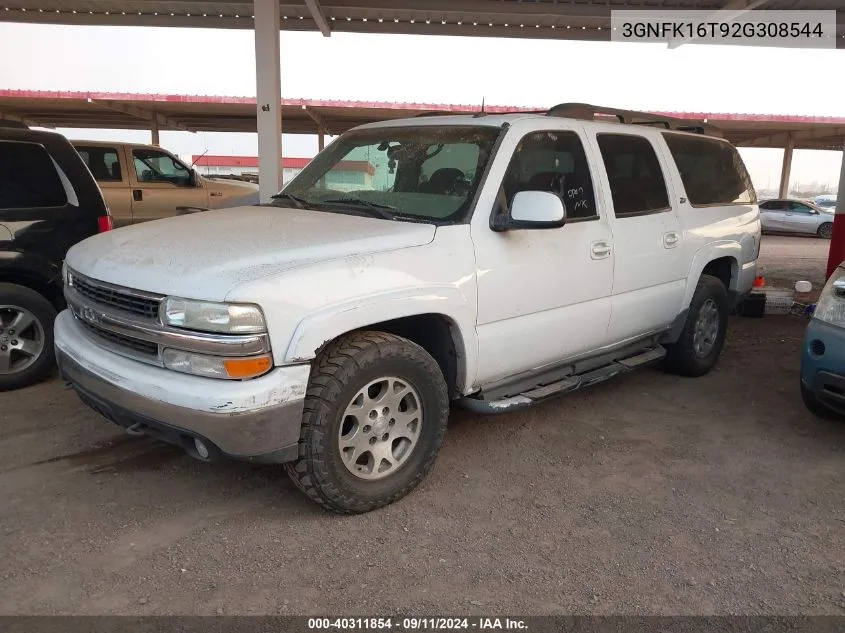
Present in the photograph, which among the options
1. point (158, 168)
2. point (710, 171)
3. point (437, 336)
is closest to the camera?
point (437, 336)

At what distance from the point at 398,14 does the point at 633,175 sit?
325 inches

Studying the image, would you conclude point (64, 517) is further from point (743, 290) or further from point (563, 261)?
point (743, 290)

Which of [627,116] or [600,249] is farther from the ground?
[627,116]

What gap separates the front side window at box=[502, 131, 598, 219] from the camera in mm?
3834

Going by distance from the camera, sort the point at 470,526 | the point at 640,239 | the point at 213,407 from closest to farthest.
Answer: the point at 213,407 < the point at 470,526 < the point at 640,239

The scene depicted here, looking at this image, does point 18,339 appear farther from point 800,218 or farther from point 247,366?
point 800,218

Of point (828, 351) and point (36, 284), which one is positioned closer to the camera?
point (828, 351)

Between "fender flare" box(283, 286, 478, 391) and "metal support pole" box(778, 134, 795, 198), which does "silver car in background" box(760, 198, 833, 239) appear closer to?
"metal support pole" box(778, 134, 795, 198)

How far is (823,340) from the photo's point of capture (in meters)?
4.09

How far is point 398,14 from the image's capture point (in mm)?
11469

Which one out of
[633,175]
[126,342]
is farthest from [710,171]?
[126,342]

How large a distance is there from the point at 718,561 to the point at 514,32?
11.2 meters

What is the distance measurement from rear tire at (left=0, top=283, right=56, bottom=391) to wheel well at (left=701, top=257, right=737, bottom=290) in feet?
17.1

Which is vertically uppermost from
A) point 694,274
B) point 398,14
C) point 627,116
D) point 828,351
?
point 398,14
